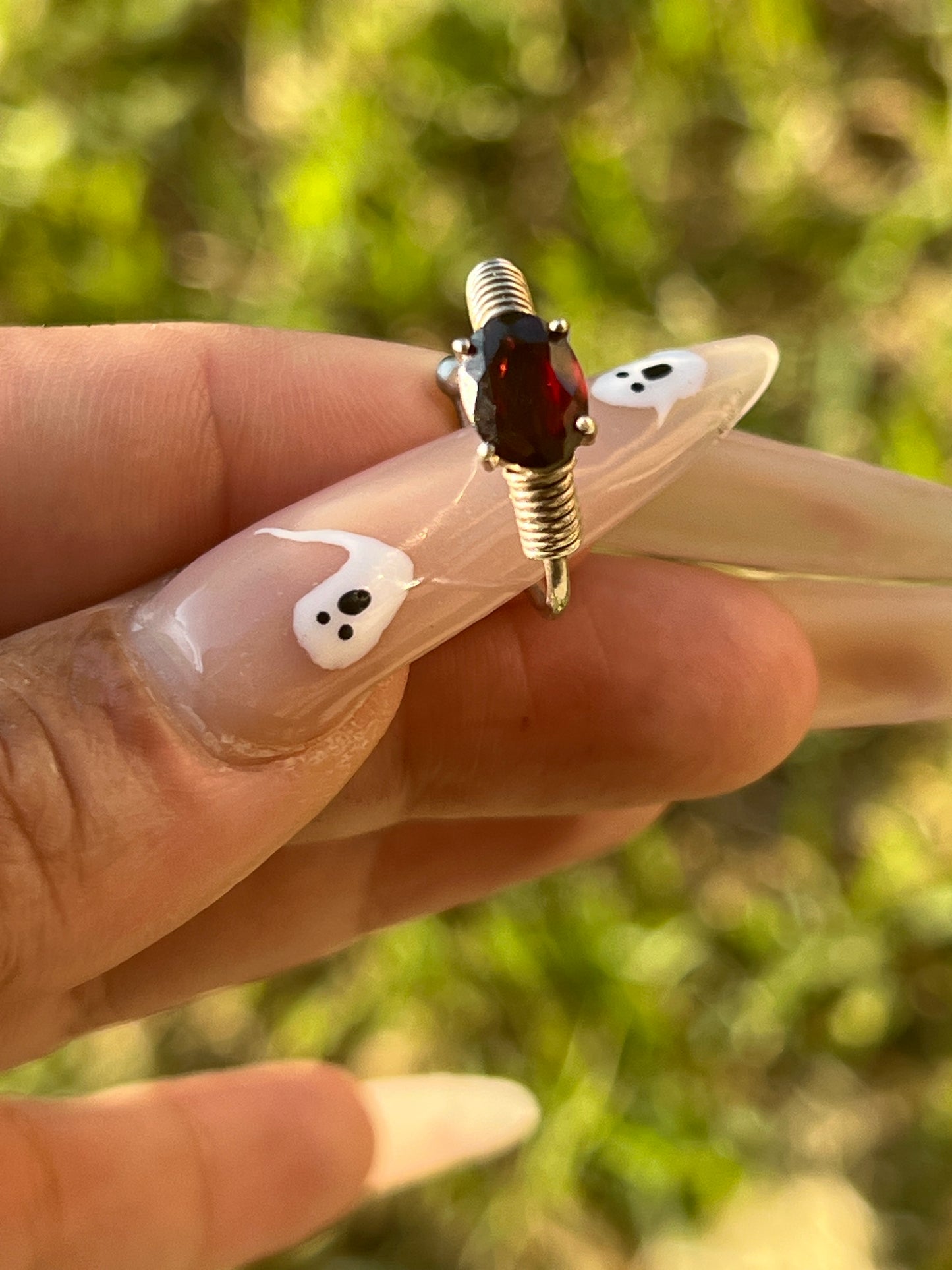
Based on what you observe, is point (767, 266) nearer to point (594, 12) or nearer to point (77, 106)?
point (594, 12)

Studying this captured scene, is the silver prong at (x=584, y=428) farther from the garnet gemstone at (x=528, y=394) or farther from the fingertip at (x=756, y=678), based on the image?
the fingertip at (x=756, y=678)

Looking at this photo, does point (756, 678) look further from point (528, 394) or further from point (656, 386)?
point (528, 394)

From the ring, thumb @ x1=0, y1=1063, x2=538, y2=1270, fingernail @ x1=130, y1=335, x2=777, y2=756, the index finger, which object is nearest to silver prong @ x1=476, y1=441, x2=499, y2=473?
the ring

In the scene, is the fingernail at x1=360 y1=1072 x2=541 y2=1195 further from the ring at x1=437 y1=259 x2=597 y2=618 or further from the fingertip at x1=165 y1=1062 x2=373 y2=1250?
the ring at x1=437 y1=259 x2=597 y2=618

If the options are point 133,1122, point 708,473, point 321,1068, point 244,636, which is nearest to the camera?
point 244,636

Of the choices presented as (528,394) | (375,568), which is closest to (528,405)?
(528,394)

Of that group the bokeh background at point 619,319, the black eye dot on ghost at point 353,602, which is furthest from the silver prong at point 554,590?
the bokeh background at point 619,319

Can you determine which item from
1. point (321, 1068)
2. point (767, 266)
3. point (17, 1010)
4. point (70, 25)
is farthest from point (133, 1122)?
point (70, 25)
